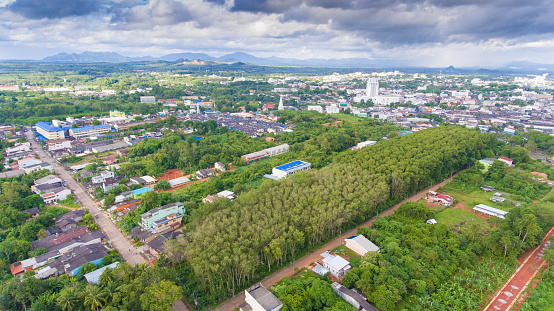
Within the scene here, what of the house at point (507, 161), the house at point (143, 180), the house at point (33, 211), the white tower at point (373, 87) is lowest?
the house at point (33, 211)

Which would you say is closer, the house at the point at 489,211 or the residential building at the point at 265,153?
the house at the point at 489,211

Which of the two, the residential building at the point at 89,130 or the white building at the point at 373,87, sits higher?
the white building at the point at 373,87

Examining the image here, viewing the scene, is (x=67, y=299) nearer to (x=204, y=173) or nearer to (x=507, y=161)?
(x=204, y=173)

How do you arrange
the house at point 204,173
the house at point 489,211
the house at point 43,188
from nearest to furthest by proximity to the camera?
the house at point 489,211, the house at point 43,188, the house at point 204,173

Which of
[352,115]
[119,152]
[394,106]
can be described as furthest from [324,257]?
[394,106]

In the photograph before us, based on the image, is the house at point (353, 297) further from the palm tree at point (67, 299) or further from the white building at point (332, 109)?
the white building at point (332, 109)

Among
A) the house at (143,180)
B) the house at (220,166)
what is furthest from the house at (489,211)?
the house at (143,180)

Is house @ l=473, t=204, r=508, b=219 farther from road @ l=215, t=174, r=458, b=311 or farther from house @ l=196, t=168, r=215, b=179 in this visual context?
house @ l=196, t=168, r=215, b=179
